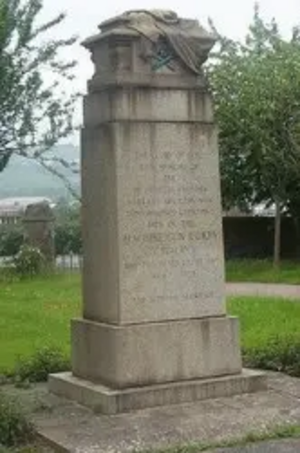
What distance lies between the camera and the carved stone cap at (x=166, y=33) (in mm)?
8711

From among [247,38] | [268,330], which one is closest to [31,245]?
[247,38]

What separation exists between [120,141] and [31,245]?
18.8m

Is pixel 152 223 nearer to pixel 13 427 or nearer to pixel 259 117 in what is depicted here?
pixel 13 427

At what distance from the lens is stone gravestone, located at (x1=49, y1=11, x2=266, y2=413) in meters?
8.48

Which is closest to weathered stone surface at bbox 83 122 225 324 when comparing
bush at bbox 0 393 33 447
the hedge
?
bush at bbox 0 393 33 447

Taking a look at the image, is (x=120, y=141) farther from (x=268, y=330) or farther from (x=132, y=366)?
(x=268, y=330)

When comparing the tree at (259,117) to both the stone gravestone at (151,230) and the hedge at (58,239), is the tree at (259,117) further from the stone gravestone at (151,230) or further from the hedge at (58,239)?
the stone gravestone at (151,230)

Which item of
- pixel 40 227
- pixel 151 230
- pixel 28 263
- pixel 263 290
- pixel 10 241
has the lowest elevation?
pixel 263 290

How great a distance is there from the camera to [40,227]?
27.2 m

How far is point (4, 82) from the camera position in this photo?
9.34 m

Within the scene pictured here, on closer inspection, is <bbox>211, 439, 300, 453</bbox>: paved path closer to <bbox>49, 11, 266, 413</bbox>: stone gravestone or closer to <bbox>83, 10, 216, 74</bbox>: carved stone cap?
<bbox>49, 11, 266, 413</bbox>: stone gravestone

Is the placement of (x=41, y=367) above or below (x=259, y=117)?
below

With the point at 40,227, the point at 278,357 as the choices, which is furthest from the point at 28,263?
the point at 278,357

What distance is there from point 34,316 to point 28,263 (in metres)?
9.89
